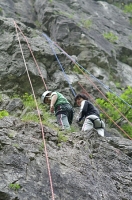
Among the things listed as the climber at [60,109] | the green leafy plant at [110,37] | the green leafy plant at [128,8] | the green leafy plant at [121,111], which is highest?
the green leafy plant at [128,8]

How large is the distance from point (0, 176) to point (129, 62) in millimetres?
13872

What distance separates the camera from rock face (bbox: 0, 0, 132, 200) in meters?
5.51

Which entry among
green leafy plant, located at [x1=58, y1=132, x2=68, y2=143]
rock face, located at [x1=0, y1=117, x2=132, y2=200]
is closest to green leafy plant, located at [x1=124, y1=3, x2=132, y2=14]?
rock face, located at [x1=0, y1=117, x2=132, y2=200]

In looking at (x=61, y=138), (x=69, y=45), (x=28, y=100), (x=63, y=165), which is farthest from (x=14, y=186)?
(x=69, y=45)

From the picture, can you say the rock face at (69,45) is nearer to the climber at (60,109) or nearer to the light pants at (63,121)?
the climber at (60,109)

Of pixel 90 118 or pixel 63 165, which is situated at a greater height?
pixel 63 165

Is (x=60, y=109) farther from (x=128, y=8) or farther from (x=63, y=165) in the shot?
(x=128, y=8)

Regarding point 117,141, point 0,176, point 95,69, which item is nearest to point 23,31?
point 95,69

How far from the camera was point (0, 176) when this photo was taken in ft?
16.6

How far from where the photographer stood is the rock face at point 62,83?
18.1 feet

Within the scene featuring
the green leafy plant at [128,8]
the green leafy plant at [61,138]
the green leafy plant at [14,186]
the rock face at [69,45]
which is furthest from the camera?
the green leafy plant at [128,8]

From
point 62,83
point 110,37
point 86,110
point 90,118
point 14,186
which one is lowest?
point 62,83

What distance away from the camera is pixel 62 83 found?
→ 1185 centimetres

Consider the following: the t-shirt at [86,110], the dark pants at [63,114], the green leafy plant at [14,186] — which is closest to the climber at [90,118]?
the t-shirt at [86,110]
